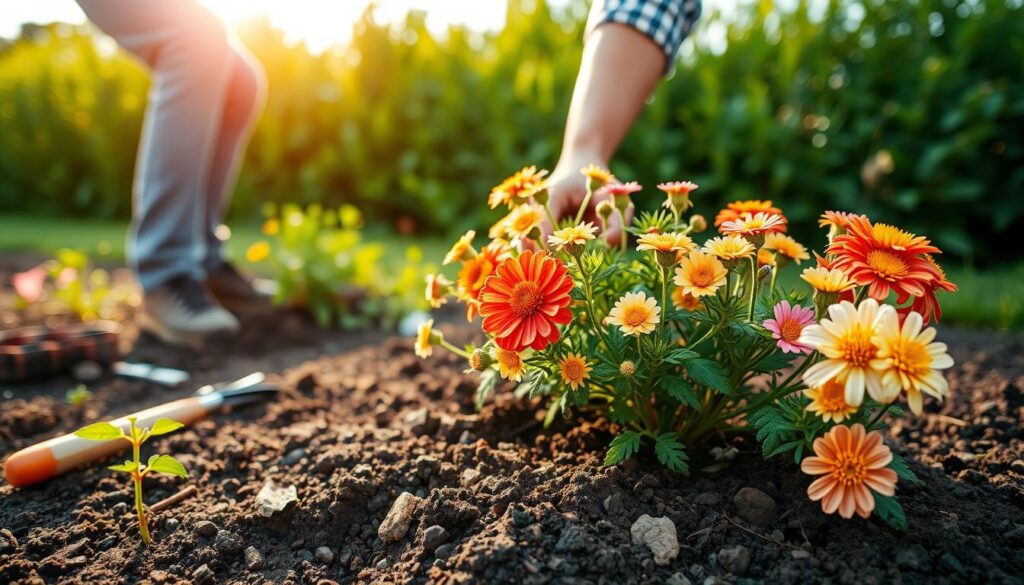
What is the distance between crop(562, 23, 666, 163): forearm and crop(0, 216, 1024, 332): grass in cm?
187

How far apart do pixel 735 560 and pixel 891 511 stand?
0.92ft

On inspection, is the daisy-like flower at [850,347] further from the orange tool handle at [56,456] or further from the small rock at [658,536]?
the orange tool handle at [56,456]

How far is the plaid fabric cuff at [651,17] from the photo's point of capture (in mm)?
1812

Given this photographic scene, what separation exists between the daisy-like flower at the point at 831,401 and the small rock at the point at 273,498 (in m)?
1.09

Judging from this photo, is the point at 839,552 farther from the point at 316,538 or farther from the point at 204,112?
the point at 204,112

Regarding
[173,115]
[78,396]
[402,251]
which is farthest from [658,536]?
[402,251]

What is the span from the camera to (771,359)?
1310 mm

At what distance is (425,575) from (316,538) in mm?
314

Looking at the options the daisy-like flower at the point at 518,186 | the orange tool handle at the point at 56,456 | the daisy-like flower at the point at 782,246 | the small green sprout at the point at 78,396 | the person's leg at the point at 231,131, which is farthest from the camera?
the person's leg at the point at 231,131

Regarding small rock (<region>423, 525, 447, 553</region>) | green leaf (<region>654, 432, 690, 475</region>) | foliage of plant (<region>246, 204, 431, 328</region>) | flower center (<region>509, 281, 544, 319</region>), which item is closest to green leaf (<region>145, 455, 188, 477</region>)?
small rock (<region>423, 525, 447, 553</region>)

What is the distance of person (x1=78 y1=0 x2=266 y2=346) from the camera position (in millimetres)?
A: 2668

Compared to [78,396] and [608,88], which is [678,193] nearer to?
[608,88]

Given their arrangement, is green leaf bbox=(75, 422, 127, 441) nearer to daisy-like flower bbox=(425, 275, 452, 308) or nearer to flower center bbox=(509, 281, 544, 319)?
daisy-like flower bbox=(425, 275, 452, 308)

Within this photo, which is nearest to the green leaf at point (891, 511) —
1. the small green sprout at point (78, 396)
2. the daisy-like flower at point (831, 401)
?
the daisy-like flower at point (831, 401)
